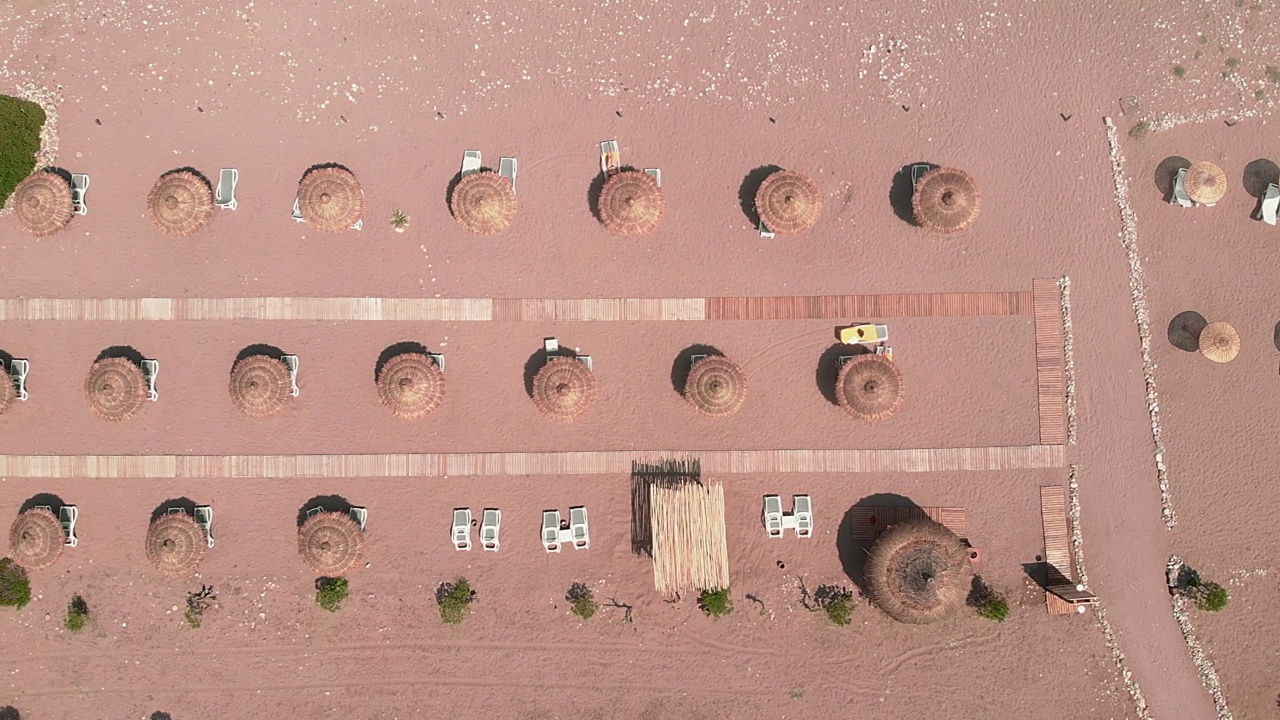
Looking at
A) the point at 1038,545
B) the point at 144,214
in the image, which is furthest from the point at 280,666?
the point at 1038,545

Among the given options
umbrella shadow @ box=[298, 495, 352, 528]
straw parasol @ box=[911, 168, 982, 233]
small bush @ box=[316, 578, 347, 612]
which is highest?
straw parasol @ box=[911, 168, 982, 233]

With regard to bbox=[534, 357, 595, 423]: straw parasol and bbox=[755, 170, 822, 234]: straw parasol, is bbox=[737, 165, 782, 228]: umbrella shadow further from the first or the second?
bbox=[534, 357, 595, 423]: straw parasol

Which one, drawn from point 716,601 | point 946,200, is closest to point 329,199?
point 716,601

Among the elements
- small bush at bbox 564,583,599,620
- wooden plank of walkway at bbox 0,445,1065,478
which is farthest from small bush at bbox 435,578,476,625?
wooden plank of walkway at bbox 0,445,1065,478

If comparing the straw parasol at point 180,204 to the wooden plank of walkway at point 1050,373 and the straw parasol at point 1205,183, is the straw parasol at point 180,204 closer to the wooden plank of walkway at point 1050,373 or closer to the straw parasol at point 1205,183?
the wooden plank of walkway at point 1050,373

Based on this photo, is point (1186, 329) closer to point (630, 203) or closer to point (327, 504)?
point (630, 203)
